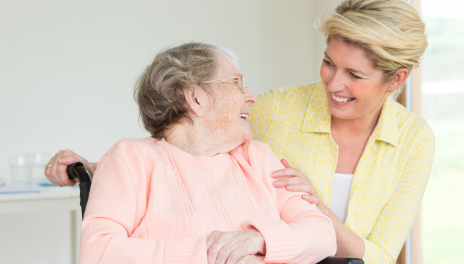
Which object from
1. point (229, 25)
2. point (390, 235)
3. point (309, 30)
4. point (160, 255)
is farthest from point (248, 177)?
point (309, 30)

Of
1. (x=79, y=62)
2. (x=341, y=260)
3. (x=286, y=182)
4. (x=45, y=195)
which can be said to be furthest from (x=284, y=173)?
(x=79, y=62)

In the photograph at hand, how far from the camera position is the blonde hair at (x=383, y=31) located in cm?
154

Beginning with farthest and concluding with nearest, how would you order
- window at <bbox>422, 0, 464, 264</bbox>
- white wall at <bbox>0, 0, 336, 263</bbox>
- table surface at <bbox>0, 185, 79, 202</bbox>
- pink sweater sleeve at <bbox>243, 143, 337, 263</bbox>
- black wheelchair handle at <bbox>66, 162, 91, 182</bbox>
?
white wall at <bbox>0, 0, 336, 263</bbox> < window at <bbox>422, 0, 464, 264</bbox> < table surface at <bbox>0, 185, 79, 202</bbox> < black wheelchair handle at <bbox>66, 162, 91, 182</bbox> < pink sweater sleeve at <bbox>243, 143, 337, 263</bbox>

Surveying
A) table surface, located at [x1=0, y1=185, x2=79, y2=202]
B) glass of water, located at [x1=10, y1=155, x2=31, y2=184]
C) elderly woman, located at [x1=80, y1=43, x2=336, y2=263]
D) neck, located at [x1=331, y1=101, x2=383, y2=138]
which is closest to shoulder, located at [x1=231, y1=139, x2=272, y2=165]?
elderly woman, located at [x1=80, y1=43, x2=336, y2=263]

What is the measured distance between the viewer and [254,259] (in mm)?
1181

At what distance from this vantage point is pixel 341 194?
1743mm

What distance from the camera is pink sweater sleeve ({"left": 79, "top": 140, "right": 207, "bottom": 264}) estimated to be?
1076 millimetres

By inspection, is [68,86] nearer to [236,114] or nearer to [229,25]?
[229,25]

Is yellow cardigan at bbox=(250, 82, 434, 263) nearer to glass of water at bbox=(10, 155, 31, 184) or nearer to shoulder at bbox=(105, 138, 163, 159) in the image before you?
shoulder at bbox=(105, 138, 163, 159)

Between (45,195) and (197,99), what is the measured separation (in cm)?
139

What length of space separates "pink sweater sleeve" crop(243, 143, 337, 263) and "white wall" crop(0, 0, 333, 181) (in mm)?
2297

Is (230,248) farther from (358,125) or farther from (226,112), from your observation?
(358,125)

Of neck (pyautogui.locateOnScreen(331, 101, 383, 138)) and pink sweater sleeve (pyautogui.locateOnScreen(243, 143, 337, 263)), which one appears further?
neck (pyautogui.locateOnScreen(331, 101, 383, 138))

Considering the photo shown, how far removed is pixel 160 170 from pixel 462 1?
2.33m
